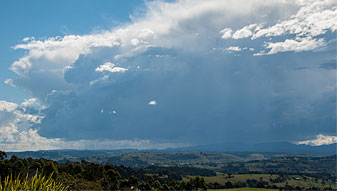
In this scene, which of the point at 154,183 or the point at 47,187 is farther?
the point at 154,183

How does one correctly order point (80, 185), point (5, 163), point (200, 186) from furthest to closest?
point (200, 186)
point (5, 163)
point (80, 185)

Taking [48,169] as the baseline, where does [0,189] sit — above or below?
above

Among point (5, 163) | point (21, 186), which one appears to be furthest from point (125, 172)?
point (21, 186)

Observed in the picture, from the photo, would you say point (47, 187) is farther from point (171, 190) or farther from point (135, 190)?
point (171, 190)

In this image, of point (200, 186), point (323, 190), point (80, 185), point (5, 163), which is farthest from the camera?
point (323, 190)

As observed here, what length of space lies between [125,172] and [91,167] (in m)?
61.8

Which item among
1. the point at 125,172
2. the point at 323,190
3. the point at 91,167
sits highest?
the point at 91,167

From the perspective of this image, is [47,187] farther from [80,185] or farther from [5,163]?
[5,163]

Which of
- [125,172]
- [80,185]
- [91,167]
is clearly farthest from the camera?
[125,172]

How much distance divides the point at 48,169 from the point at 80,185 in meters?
27.4

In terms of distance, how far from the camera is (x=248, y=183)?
200 meters

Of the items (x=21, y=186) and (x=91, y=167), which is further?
(x=91, y=167)

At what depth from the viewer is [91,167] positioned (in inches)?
2995

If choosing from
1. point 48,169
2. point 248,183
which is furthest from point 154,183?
point 248,183
